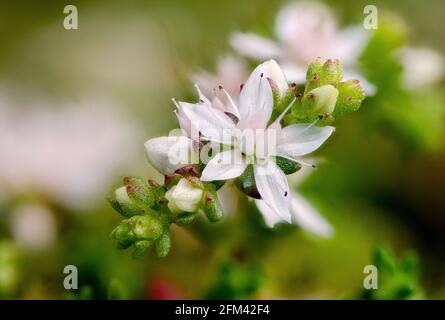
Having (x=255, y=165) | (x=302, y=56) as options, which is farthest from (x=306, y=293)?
(x=255, y=165)

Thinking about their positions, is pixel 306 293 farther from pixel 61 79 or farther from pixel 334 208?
pixel 61 79

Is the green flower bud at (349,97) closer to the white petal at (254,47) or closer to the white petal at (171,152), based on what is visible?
the white petal at (171,152)

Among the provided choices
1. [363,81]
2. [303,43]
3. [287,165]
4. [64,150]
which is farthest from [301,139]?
[64,150]

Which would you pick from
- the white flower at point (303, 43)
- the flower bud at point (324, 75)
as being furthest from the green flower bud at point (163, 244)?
the white flower at point (303, 43)

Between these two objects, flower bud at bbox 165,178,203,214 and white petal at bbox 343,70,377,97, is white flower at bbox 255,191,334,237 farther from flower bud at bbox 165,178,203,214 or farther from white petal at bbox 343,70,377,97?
flower bud at bbox 165,178,203,214

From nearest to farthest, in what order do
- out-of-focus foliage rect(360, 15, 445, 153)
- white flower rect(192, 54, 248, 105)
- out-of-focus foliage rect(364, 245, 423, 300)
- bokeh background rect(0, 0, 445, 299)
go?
out-of-focus foliage rect(364, 245, 423, 300) < white flower rect(192, 54, 248, 105) < bokeh background rect(0, 0, 445, 299) < out-of-focus foliage rect(360, 15, 445, 153)

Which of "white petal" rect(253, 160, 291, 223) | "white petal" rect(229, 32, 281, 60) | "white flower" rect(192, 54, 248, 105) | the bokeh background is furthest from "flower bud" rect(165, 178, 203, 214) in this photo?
"white petal" rect(229, 32, 281, 60)
